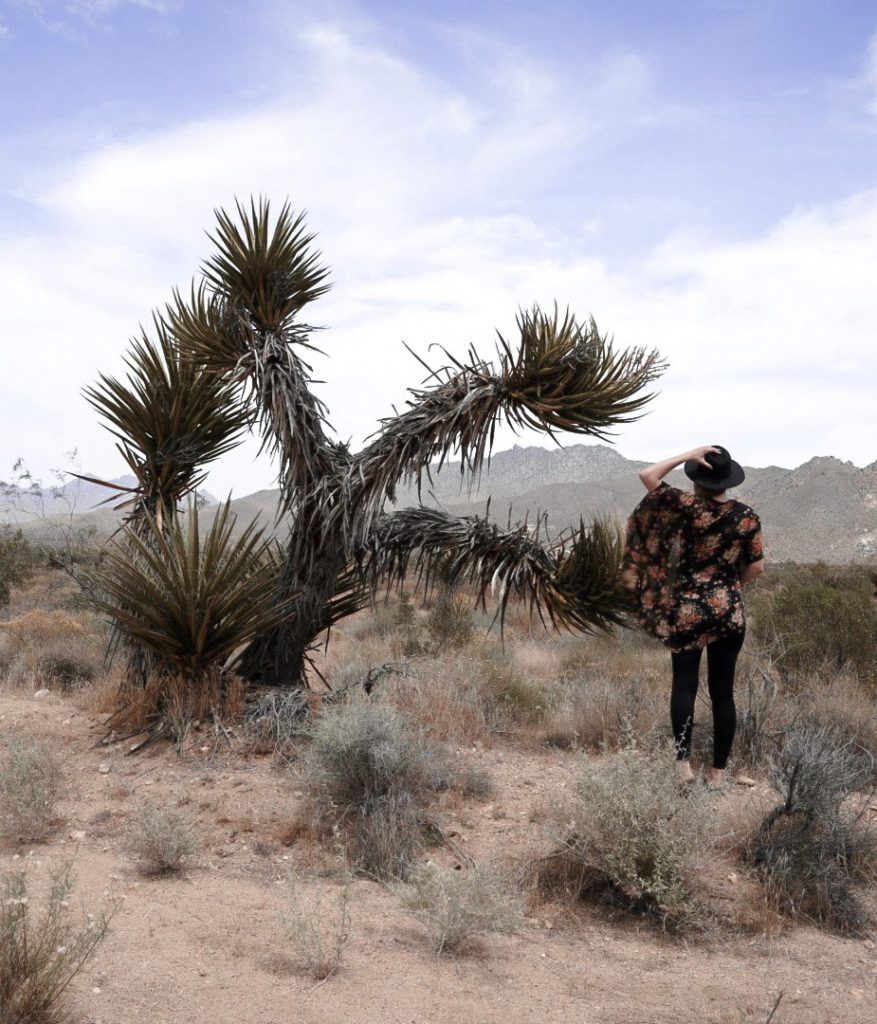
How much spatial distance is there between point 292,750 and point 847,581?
37.9ft

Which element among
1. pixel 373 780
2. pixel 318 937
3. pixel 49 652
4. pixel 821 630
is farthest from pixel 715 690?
pixel 49 652

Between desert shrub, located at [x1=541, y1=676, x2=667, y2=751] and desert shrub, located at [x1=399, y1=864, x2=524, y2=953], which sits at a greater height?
desert shrub, located at [x1=541, y1=676, x2=667, y2=751]

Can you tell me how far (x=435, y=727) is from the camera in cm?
655

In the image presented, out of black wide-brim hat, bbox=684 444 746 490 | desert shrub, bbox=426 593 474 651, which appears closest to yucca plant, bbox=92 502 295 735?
black wide-brim hat, bbox=684 444 746 490

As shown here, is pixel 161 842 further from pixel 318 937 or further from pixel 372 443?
pixel 372 443

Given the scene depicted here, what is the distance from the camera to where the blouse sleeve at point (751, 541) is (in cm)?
525

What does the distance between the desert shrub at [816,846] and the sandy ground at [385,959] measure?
166mm

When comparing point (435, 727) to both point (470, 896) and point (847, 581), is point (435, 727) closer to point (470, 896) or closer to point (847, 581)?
point (470, 896)

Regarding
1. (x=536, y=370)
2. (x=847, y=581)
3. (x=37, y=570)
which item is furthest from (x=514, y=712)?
(x=37, y=570)

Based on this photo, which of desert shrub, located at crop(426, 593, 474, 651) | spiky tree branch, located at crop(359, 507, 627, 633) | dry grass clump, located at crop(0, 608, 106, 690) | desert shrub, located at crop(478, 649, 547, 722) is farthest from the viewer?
desert shrub, located at crop(426, 593, 474, 651)

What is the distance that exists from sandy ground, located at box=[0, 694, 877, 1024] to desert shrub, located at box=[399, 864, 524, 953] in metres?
0.08

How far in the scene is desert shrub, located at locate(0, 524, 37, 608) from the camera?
16.3 meters

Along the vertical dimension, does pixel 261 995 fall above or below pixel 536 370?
below

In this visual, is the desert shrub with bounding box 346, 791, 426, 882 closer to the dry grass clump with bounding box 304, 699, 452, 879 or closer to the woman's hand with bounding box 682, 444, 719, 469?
the dry grass clump with bounding box 304, 699, 452, 879
